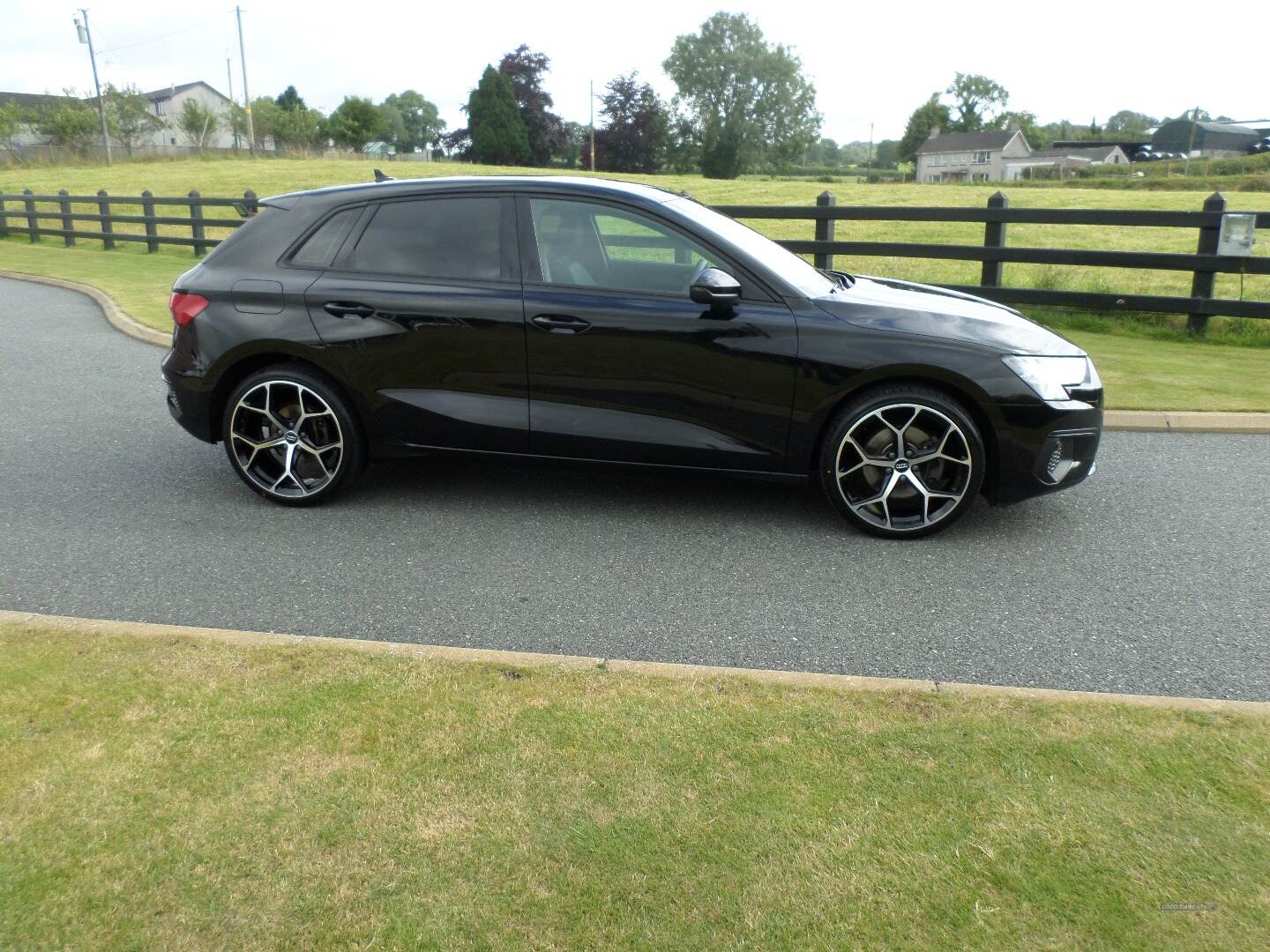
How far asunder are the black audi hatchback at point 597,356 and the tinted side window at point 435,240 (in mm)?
11

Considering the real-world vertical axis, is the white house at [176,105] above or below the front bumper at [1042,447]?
above

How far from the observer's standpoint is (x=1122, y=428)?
23.9ft

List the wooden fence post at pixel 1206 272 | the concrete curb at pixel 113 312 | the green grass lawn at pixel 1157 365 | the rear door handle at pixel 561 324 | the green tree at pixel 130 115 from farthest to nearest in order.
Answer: the green tree at pixel 130 115
the concrete curb at pixel 113 312
the wooden fence post at pixel 1206 272
the green grass lawn at pixel 1157 365
the rear door handle at pixel 561 324

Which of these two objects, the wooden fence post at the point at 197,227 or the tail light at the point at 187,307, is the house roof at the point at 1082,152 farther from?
the tail light at the point at 187,307

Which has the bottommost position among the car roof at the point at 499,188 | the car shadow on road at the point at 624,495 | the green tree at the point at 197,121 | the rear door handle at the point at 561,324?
the car shadow on road at the point at 624,495

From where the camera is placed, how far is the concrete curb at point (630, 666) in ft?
10.9

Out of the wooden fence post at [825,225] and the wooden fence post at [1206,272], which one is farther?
the wooden fence post at [825,225]

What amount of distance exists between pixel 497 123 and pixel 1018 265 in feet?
218

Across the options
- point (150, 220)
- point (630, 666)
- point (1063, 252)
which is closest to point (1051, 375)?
point (630, 666)

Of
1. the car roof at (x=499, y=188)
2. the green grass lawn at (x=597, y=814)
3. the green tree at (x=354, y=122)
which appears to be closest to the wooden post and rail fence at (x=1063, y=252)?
the car roof at (x=499, y=188)

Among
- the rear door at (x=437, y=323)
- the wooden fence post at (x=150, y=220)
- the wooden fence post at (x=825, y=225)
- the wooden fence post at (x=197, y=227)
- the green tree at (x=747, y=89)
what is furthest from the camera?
the green tree at (x=747, y=89)

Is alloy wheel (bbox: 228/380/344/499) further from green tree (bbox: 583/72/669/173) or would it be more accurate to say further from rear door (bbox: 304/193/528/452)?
green tree (bbox: 583/72/669/173)

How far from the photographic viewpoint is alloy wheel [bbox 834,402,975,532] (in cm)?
504

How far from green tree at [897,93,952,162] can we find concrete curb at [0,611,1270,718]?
426 feet
